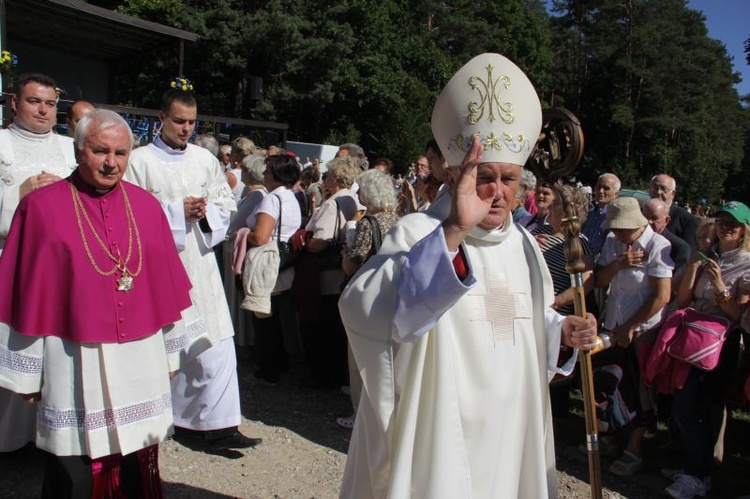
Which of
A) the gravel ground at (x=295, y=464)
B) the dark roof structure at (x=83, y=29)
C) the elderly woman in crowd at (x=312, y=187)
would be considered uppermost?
the dark roof structure at (x=83, y=29)

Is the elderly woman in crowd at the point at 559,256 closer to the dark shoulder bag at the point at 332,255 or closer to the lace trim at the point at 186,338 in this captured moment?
the dark shoulder bag at the point at 332,255

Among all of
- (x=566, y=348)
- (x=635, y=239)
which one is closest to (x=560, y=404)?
(x=635, y=239)

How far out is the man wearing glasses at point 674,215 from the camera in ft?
19.7

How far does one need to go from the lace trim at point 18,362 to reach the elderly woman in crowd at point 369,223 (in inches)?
95.8

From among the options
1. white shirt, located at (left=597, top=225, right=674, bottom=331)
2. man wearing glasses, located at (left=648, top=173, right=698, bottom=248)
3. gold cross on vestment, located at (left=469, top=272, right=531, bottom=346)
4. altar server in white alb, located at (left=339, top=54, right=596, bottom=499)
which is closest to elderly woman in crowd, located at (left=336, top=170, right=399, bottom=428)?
white shirt, located at (left=597, top=225, right=674, bottom=331)

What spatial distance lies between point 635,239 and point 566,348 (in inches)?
81.9

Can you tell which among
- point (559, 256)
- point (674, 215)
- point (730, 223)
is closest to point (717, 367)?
point (730, 223)

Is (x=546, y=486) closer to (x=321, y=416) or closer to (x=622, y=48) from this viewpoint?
(x=321, y=416)

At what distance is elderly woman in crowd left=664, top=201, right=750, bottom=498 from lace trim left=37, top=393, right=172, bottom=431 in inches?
129

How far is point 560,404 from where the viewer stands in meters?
5.31

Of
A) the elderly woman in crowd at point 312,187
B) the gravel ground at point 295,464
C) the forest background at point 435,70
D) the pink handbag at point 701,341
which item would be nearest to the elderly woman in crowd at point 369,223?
the gravel ground at point 295,464

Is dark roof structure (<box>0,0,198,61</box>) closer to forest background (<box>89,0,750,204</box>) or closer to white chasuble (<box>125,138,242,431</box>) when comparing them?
forest background (<box>89,0,750,204</box>)

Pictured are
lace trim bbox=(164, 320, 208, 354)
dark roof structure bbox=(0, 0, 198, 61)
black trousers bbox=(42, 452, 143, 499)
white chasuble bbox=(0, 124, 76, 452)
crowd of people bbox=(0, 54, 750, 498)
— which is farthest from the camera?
dark roof structure bbox=(0, 0, 198, 61)

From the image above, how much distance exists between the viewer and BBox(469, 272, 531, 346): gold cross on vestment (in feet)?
7.72
